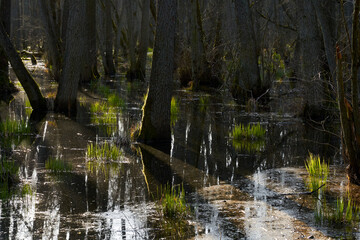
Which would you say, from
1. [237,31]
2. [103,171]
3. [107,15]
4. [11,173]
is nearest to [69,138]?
[103,171]

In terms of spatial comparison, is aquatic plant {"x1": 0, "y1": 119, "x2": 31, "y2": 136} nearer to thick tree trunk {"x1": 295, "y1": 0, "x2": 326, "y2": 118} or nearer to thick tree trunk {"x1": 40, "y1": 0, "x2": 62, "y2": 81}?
thick tree trunk {"x1": 295, "y1": 0, "x2": 326, "y2": 118}

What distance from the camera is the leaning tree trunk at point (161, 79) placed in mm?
9453

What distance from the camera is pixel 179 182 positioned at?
711cm

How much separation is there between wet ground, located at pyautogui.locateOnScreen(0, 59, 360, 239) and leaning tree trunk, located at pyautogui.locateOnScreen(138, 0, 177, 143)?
431mm

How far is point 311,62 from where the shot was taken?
37.9 feet

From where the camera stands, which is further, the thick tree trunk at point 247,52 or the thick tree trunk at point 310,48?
the thick tree trunk at point 247,52

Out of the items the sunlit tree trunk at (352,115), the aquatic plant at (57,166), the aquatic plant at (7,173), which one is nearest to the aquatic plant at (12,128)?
the aquatic plant at (57,166)

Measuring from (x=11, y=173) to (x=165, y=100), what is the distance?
3.65 meters

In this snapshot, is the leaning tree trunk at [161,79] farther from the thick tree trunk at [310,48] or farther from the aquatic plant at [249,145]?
the thick tree trunk at [310,48]

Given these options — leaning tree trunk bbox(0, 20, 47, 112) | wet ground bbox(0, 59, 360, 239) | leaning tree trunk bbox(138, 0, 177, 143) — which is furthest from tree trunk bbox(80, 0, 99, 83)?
leaning tree trunk bbox(138, 0, 177, 143)

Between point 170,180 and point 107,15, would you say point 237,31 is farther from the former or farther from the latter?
point 107,15

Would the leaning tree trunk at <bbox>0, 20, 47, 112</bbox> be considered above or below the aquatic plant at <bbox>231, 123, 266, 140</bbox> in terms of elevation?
above

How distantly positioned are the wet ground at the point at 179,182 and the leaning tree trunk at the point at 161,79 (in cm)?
43

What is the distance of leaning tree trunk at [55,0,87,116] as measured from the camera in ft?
41.3
